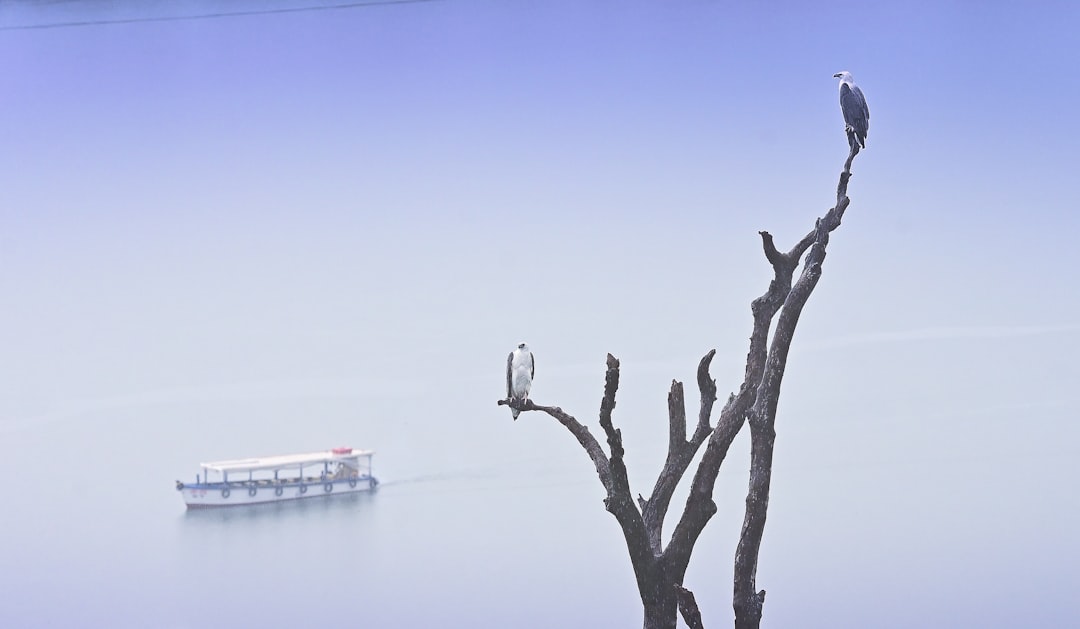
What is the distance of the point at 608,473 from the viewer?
4.09 meters

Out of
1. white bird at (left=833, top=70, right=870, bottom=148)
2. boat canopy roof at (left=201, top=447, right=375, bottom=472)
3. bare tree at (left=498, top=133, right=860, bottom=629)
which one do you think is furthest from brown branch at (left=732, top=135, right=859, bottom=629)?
boat canopy roof at (left=201, top=447, right=375, bottom=472)

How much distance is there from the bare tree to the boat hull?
156 inches

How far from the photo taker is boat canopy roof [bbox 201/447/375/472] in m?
7.49

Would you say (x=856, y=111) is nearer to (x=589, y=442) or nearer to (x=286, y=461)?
(x=589, y=442)

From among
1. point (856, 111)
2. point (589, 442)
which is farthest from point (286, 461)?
point (856, 111)

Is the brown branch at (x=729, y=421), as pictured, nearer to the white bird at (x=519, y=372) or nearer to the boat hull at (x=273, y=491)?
the white bird at (x=519, y=372)

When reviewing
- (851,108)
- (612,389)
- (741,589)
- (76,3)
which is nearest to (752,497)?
(741,589)

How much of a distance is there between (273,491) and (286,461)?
540 millimetres

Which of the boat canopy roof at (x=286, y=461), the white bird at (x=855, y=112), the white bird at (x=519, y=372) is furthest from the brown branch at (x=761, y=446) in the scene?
the boat canopy roof at (x=286, y=461)

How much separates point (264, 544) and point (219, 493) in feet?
1.63

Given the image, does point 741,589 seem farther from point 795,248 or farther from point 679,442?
point 795,248

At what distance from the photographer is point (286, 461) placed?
25.0 ft

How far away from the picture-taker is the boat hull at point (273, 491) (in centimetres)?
782

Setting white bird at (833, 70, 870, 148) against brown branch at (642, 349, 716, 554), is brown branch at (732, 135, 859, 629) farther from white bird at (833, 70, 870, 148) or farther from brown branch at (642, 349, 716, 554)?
white bird at (833, 70, 870, 148)
